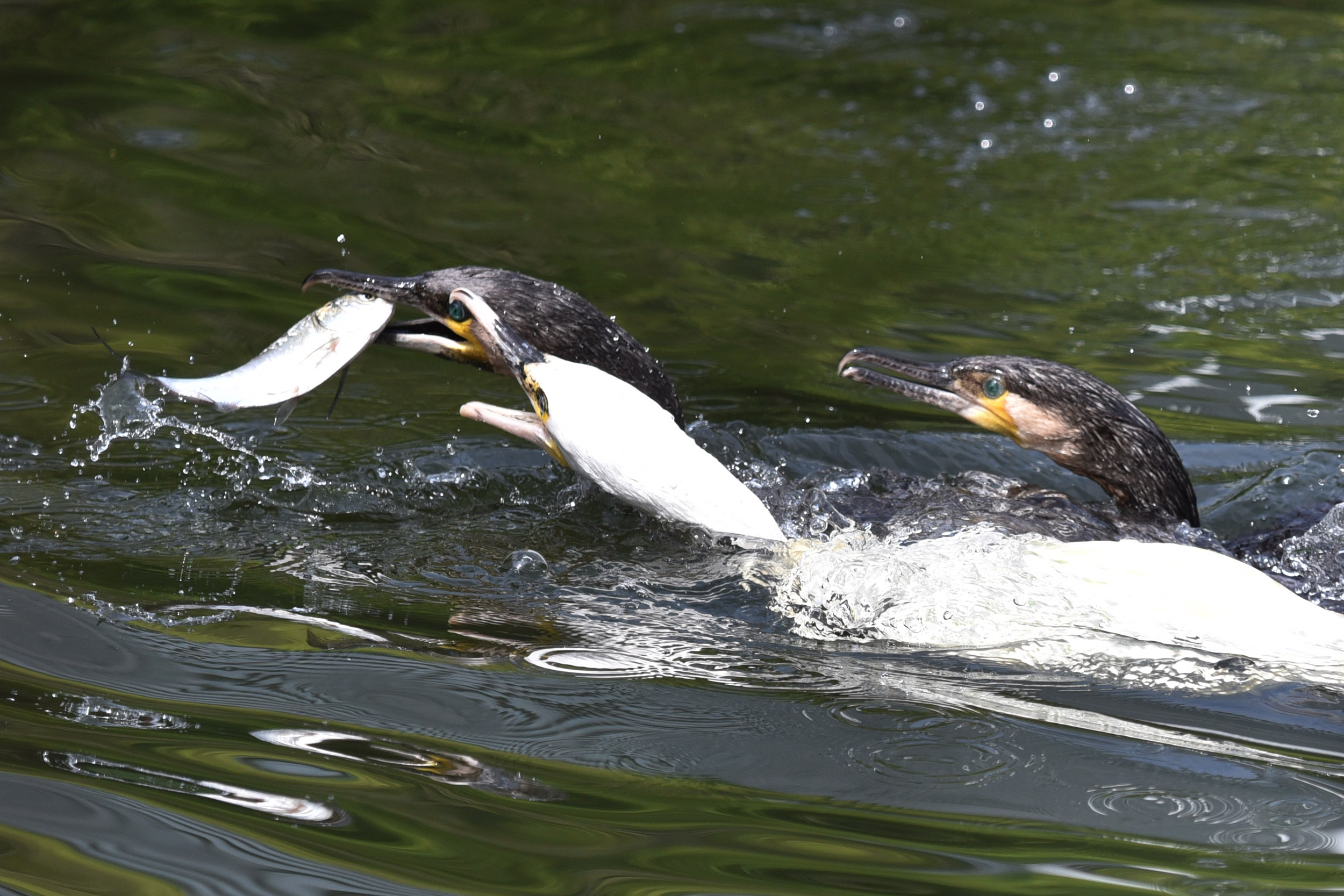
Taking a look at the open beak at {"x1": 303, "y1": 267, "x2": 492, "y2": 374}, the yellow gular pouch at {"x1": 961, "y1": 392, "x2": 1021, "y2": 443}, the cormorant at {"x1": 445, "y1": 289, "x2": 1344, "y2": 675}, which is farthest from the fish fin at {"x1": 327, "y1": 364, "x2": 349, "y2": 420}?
the yellow gular pouch at {"x1": 961, "y1": 392, "x2": 1021, "y2": 443}

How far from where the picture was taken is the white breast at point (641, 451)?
3771 millimetres

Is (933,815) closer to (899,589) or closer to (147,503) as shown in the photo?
(899,589)

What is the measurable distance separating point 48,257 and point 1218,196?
632 cm

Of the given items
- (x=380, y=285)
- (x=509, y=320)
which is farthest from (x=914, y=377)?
(x=380, y=285)

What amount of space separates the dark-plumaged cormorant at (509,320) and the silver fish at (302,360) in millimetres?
119

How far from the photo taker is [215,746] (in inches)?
111

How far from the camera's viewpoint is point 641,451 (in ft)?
12.4

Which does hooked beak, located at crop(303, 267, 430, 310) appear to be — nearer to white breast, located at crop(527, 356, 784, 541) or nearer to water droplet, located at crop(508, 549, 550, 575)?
white breast, located at crop(527, 356, 784, 541)

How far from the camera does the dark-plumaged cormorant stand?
433 cm

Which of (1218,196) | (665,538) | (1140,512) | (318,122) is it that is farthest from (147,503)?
(1218,196)

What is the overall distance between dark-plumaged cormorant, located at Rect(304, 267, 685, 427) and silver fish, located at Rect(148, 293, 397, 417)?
0.39 ft

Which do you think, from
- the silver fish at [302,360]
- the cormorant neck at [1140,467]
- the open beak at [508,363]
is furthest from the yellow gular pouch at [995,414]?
the silver fish at [302,360]

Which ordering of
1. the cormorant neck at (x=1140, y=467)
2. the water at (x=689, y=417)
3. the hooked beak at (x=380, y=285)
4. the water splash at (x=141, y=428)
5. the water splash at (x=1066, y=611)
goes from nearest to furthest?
the water at (x=689, y=417) → the water splash at (x=1066, y=611) → the hooked beak at (x=380, y=285) → the cormorant neck at (x=1140, y=467) → the water splash at (x=141, y=428)

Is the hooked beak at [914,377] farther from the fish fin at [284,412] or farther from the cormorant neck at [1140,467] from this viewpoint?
the fish fin at [284,412]
